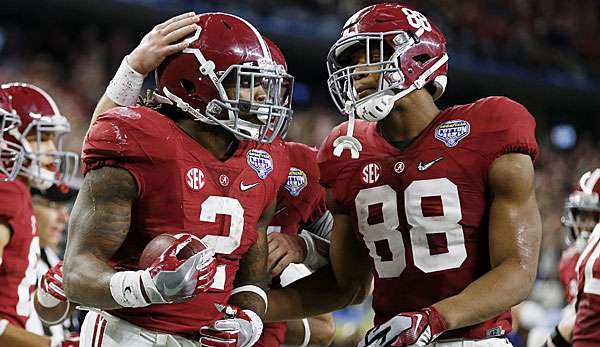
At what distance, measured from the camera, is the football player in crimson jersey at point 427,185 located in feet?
8.84

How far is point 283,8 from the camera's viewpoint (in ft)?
34.2

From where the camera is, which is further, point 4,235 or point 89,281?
point 4,235

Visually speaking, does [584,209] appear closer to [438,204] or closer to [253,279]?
[438,204]

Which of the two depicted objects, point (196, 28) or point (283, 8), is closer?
point (196, 28)

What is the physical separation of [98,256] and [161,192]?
243 mm

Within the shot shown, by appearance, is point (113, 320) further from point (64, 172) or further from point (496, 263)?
point (64, 172)

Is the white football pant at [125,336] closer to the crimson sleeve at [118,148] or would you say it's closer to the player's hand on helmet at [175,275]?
the player's hand on helmet at [175,275]

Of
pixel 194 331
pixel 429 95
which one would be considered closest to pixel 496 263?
pixel 429 95

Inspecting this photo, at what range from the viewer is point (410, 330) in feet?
8.30

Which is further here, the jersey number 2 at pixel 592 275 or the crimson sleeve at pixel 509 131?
the jersey number 2 at pixel 592 275

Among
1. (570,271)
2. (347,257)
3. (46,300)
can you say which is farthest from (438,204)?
(570,271)

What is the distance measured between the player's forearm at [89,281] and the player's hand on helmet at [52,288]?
588 millimetres

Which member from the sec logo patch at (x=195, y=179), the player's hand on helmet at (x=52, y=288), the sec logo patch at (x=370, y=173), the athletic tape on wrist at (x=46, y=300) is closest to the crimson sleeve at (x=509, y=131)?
the sec logo patch at (x=370, y=173)

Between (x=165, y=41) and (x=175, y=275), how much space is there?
80 centimetres
